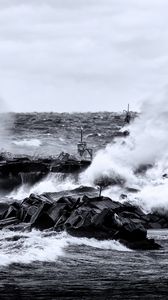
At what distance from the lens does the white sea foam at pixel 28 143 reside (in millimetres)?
83375

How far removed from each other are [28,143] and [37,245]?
6366cm

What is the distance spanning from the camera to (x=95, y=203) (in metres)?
27.6

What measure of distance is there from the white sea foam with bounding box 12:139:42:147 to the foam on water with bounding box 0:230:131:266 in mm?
58274

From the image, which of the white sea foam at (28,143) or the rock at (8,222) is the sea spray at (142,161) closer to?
the rock at (8,222)

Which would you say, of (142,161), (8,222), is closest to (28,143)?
(142,161)

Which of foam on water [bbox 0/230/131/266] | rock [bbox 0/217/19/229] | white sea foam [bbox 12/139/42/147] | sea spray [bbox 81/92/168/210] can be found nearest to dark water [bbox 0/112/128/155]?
white sea foam [bbox 12/139/42/147]

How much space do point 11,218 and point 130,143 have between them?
24.3 metres

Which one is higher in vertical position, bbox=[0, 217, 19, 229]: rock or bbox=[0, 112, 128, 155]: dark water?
bbox=[0, 112, 128, 155]: dark water

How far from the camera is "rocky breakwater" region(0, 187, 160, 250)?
77.4 ft

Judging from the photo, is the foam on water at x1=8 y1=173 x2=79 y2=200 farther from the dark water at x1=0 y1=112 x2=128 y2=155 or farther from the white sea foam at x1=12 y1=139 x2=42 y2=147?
the white sea foam at x1=12 y1=139 x2=42 y2=147

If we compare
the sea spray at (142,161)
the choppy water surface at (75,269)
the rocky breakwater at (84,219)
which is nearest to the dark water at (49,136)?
the sea spray at (142,161)

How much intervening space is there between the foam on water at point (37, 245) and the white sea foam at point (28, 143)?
191 feet

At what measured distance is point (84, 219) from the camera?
2438cm

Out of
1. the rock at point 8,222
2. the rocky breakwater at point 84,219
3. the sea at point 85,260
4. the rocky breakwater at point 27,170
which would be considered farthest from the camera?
the rocky breakwater at point 27,170
